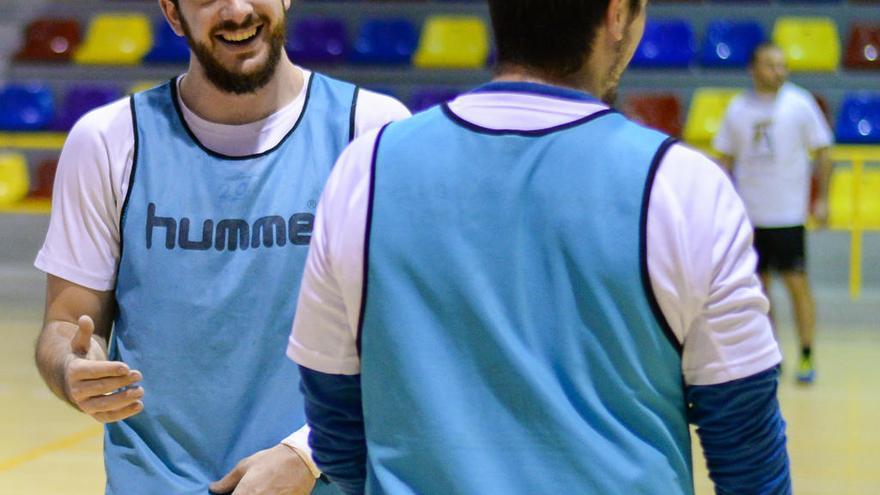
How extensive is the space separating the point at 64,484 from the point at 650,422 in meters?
3.90

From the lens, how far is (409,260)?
4.00 feet

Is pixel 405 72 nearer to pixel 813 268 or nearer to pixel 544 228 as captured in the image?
pixel 813 268

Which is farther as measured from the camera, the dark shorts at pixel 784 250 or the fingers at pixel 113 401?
the dark shorts at pixel 784 250

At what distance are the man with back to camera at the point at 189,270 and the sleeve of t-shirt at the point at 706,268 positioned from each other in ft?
2.62

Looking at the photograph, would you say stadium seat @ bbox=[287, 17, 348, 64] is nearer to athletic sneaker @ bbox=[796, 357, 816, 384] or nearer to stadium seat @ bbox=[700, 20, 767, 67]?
stadium seat @ bbox=[700, 20, 767, 67]

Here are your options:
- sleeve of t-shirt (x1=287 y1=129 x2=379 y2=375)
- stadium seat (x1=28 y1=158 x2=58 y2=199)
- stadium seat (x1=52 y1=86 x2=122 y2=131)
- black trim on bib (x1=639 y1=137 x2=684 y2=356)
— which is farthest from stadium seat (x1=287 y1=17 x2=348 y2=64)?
black trim on bib (x1=639 y1=137 x2=684 y2=356)

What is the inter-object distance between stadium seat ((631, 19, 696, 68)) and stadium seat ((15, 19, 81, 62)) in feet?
15.8

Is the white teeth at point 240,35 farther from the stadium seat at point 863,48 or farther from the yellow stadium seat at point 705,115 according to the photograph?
the stadium seat at point 863,48

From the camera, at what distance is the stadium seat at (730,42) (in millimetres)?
9727

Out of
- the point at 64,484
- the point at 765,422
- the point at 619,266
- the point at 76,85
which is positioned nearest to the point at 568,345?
the point at 619,266

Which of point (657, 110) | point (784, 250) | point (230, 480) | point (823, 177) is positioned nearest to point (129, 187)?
point (230, 480)

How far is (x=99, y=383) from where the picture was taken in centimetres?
161

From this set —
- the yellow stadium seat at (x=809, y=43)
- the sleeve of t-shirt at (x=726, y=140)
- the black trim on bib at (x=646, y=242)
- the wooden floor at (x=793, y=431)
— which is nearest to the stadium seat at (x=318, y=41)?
the yellow stadium seat at (x=809, y=43)

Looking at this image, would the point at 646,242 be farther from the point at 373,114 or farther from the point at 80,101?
the point at 80,101
